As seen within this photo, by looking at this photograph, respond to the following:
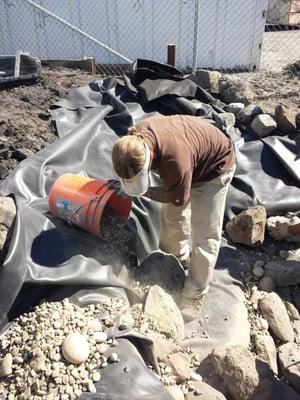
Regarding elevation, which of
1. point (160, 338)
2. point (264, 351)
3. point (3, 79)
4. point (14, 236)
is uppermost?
point (3, 79)

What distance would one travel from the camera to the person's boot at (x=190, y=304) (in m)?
3.21

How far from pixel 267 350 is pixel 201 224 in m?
0.97

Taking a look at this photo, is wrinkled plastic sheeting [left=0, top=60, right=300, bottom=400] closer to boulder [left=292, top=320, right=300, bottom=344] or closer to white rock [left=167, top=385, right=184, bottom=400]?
white rock [left=167, top=385, right=184, bottom=400]

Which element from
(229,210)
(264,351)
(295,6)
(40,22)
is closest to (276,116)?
(229,210)

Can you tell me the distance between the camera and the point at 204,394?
8.01 feet

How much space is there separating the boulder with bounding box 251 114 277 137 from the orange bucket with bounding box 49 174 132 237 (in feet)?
7.20

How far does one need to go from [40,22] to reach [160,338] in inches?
273

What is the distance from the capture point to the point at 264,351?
9.63 feet

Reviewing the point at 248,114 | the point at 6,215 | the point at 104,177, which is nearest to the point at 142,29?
the point at 248,114

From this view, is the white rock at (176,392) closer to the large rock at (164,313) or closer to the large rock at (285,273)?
the large rock at (164,313)

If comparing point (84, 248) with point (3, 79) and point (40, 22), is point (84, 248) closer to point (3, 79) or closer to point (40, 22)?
point (3, 79)

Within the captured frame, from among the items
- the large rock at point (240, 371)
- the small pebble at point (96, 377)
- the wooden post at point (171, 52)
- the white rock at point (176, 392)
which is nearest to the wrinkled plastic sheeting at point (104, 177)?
the small pebble at point (96, 377)

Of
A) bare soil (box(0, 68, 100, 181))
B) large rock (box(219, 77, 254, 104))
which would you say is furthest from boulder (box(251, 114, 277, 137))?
bare soil (box(0, 68, 100, 181))

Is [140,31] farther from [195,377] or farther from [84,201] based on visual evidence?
[195,377]
